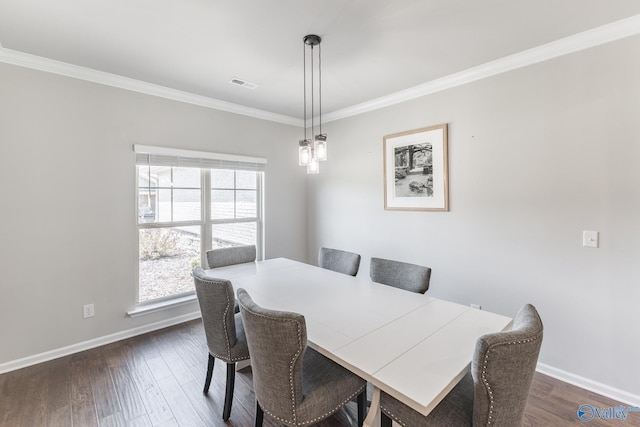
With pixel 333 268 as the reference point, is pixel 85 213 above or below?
above

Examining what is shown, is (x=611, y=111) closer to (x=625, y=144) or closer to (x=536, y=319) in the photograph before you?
(x=625, y=144)

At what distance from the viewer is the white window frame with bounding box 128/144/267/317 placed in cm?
302

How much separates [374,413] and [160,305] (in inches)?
110

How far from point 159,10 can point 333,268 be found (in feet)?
8.01

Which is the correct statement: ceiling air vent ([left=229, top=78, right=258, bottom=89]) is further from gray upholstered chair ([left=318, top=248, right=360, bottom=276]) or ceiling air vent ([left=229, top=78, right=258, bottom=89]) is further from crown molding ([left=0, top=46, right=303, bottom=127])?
gray upholstered chair ([left=318, top=248, right=360, bottom=276])

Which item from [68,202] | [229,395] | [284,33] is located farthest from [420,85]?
[68,202]

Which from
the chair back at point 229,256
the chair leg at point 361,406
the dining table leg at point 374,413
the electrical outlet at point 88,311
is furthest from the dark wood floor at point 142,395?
the chair back at point 229,256

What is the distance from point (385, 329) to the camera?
4.92 feet

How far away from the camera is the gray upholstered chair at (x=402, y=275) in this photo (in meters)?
2.16

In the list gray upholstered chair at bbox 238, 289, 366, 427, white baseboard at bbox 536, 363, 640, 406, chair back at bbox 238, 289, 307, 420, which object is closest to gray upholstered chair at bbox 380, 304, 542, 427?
gray upholstered chair at bbox 238, 289, 366, 427

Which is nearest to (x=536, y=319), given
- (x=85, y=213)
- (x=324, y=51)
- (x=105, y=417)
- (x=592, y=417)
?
(x=592, y=417)

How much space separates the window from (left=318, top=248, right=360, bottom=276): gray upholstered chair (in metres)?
1.42

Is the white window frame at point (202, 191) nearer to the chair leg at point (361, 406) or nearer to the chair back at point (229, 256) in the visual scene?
the chair back at point (229, 256)

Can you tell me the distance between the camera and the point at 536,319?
1.17m
